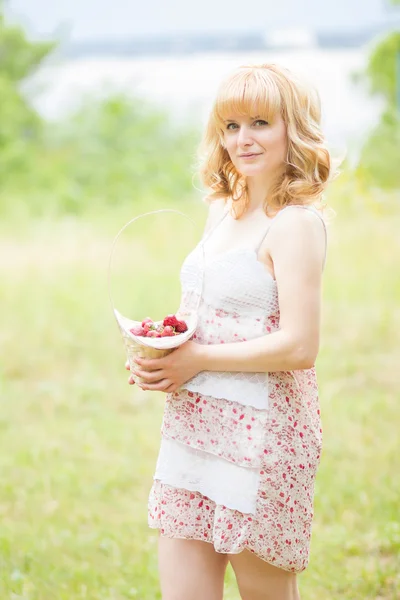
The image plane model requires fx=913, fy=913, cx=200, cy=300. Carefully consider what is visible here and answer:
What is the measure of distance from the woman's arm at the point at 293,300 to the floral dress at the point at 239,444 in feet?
0.14

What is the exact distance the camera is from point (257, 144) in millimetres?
1698

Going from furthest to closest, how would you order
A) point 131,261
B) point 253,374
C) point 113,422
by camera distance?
point 131,261
point 113,422
point 253,374

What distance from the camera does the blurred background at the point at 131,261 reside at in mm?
2980

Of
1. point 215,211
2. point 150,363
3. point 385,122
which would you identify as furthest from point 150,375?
point 385,122

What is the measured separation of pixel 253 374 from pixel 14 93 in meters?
6.45

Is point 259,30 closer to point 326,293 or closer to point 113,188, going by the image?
point 113,188

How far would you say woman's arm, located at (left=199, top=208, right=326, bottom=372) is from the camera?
1633mm

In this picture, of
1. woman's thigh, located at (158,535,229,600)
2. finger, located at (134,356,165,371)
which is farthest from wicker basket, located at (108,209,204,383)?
woman's thigh, located at (158,535,229,600)

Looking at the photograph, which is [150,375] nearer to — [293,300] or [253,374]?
[253,374]

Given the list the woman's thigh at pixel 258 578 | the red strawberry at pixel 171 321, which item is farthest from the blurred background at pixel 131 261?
the woman's thigh at pixel 258 578

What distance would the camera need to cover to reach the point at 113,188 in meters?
7.94

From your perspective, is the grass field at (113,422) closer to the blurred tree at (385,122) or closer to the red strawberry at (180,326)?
the blurred tree at (385,122)

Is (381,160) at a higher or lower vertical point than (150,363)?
higher

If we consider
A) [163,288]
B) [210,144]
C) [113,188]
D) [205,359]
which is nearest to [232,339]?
[205,359]
